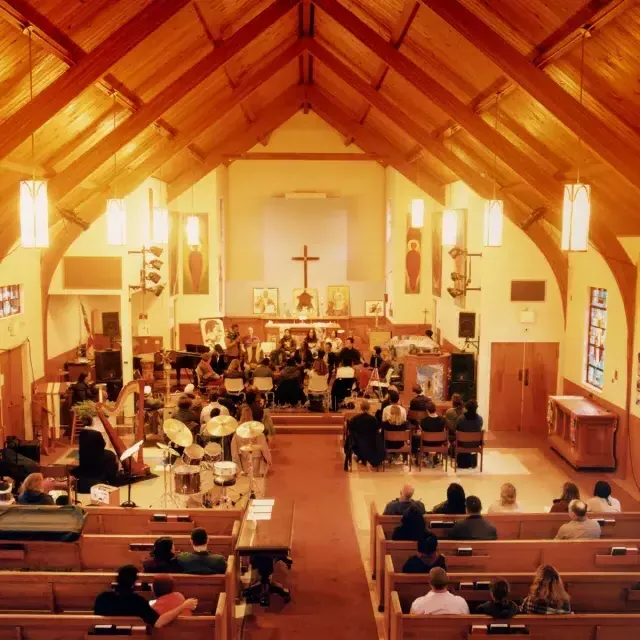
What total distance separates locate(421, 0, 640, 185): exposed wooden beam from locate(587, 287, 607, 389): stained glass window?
4.62 metres

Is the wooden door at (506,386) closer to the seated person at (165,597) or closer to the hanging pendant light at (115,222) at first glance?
the hanging pendant light at (115,222)

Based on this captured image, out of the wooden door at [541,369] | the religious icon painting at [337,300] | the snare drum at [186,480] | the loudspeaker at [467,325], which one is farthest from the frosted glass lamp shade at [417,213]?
the snare drum at [186,480]

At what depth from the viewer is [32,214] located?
863cm

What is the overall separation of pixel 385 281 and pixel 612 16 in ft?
59.8

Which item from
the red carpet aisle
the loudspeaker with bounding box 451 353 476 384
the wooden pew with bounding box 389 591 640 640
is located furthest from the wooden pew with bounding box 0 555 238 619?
the loudspeaker with bounding box 451 353 476 384

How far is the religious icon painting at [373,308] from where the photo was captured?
2575 cm

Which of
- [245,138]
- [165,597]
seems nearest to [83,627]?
[165,597]

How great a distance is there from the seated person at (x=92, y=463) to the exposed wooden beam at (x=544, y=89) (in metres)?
7.45

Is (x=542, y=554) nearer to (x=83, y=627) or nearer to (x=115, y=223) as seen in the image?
(x=83, y=627)

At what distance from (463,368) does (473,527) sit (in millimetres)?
8762

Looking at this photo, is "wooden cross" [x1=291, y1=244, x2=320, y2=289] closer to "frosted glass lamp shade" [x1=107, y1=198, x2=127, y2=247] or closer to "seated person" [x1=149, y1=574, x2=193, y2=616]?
"frosted glass lamp shade" [x1=107, y1=198, x2=127, y2=247]

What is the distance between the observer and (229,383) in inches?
637

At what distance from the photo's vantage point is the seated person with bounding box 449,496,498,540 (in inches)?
329

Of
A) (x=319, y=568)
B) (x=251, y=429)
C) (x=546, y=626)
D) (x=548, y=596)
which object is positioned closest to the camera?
(x=546, y=626)
